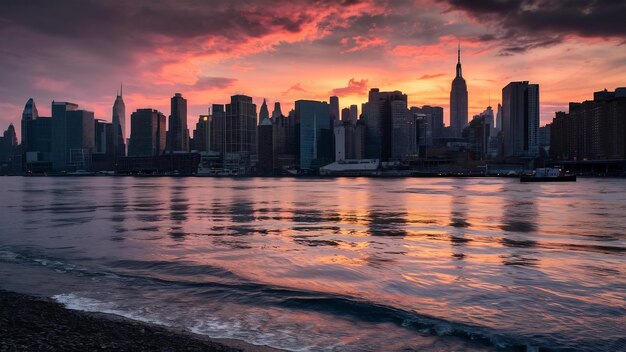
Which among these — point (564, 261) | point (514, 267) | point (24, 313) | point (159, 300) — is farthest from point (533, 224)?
point (24, 313)

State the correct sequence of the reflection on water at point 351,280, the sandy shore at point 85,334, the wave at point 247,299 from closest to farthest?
the sandy shore at point 85,334 < the wave at point 247,299 < the reflection on water at point 351,280

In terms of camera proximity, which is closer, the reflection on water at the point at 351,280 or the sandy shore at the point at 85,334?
the sandy shore at the point at 85,334

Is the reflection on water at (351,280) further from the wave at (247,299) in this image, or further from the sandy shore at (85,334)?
the sandy shore at (85,334)

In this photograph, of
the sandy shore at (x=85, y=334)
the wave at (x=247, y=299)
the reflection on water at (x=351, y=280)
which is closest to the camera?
the sandy shore at (x=85, y=334)

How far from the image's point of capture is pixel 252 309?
20.4 meters

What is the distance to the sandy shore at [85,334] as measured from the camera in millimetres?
13901

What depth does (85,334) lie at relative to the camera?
1530 centimetres

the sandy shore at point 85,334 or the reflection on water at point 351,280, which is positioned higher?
the sandy shore at point 85,334

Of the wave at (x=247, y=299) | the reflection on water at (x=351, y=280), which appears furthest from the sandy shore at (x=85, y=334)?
the wave at (x=247, y=299)

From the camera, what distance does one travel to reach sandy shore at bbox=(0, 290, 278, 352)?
13901 mm

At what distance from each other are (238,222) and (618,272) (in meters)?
38.9

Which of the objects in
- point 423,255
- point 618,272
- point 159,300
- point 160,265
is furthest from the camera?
point 423,255

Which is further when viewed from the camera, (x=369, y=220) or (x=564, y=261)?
(x=369, y=220)

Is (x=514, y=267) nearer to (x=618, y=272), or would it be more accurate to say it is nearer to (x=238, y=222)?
(x=618, y=272)
